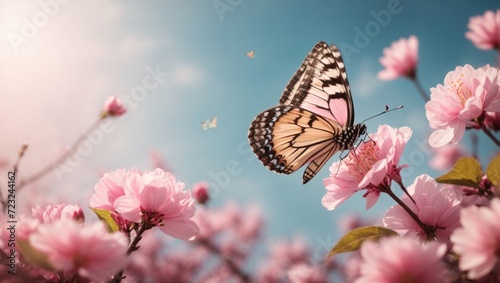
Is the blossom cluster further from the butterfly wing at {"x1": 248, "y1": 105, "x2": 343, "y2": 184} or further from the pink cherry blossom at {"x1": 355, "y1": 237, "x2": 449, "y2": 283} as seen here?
the butterfly wing at {"x1": 248, "y1": 105, "x2": 343, "y2": 184}

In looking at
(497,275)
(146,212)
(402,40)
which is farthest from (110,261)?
(402,40)

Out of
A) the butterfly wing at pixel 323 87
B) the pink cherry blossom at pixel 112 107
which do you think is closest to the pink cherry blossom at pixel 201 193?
the pink cherry blossom at pixel 112 107

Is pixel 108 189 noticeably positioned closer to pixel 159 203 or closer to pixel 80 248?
pixel 159 203

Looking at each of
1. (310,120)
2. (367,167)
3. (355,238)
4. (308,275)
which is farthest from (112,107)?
(308,275)

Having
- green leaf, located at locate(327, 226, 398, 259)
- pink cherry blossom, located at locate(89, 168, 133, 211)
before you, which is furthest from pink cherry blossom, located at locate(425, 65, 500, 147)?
pink cherry blossom, located at locate(89, 168, 133, 211)

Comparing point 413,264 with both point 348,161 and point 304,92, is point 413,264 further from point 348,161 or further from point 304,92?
point 304,92

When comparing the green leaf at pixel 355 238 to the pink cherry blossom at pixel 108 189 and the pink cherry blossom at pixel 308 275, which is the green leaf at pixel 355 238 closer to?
the pink cherry blossom at pixel 108 189
